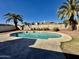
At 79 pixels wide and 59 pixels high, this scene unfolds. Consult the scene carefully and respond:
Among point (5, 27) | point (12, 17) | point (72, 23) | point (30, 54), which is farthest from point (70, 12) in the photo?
point (30, 54)

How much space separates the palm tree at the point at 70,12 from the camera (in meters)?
25.2

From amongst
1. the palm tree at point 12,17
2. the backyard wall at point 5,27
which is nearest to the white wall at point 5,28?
the backyard wall at point 5,27

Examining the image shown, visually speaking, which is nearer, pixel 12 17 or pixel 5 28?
pixel 5 28

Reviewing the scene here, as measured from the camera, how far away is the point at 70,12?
2528 centimetres

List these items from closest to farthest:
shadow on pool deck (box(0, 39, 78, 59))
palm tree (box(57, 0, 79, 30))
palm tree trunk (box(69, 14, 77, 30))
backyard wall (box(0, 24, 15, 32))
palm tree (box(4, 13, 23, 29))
→ shadow on pool deck (box(0, 39, 78, 59)) → palm tree (box(57, 0, 79, 30)) → palm tree trunk (box(69, 14, 77, 30)) → backyard wall (box(0, 24, 15, 32)) → palm tree (box(4, 13, 23, 29))

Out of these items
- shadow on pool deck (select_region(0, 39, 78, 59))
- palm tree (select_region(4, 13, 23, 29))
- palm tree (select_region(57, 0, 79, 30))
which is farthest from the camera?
palm tree (select_region(4, 13, 23, 29))

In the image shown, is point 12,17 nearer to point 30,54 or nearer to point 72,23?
point 72,23

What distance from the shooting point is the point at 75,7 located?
83.1 feet

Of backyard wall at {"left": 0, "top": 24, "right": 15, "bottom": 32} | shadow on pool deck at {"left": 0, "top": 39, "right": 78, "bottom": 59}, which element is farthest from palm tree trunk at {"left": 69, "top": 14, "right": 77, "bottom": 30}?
shadow on pool deck at {"left": 0, "top": 39, "right": 78, "bottom": 59}

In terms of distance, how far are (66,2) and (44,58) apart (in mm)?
21473

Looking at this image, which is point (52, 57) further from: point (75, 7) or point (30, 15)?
point (30, 15)

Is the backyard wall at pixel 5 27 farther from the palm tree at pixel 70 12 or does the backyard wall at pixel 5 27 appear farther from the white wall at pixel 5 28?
the palm tree at pixel 70 12

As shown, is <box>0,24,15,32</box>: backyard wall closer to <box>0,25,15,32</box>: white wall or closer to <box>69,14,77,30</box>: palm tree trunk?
<box>0,25,15,32</box>: white wall

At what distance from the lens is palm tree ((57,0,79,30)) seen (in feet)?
82.7
